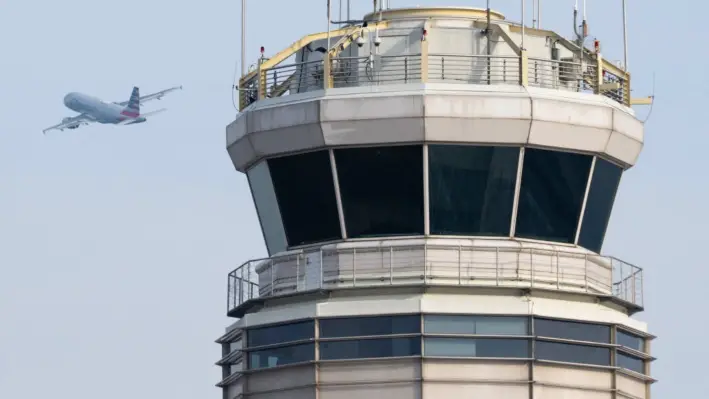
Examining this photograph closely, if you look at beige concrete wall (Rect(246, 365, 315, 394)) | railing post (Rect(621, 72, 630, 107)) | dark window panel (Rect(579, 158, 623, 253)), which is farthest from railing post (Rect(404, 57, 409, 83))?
beige concrete wall (Rect(246, 365, 315, 394))

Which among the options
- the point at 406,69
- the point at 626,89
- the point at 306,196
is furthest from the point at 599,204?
the point at 306,196

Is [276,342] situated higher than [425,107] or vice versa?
[425,107]

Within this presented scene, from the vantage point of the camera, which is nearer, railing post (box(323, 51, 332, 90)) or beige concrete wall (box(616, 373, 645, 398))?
beige concrete wall (box(616, 373, 645, 398))

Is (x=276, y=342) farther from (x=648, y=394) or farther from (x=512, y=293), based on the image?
(x=648, y=394)

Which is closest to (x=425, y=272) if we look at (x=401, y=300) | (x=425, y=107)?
(x=401, y=300)

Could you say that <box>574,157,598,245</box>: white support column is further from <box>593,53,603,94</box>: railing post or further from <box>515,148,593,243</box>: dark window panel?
<box>593,53,603,94</box>: railing post

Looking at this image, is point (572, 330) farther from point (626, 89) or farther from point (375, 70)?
point (375, 70)
